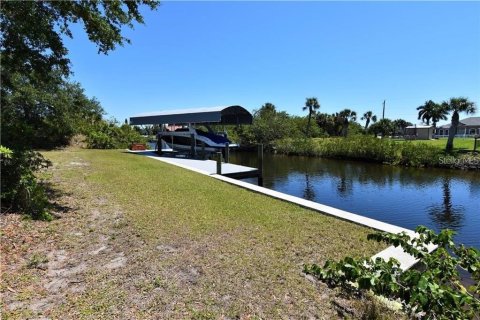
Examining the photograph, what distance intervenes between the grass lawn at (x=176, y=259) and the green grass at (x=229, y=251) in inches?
0.6

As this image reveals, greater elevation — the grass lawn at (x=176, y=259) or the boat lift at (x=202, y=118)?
the boat lift at (x=202, y=118)

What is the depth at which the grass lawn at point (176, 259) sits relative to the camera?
130 inches

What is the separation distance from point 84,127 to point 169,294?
30595 millimetres

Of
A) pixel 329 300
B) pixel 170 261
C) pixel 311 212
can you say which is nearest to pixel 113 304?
pixel 170 261

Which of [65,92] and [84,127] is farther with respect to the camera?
[84,127]

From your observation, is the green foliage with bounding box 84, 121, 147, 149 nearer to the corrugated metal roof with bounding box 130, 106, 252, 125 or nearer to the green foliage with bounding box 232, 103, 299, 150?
the corrugated metal roof with bounding box 130, 106, 252, 125

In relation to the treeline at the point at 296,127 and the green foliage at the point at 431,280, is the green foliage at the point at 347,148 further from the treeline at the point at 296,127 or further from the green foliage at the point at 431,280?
the green foliage at the point at 431,280

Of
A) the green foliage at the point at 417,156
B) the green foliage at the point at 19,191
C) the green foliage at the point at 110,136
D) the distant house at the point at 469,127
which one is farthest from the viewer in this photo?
the distant house at the point at 469,127

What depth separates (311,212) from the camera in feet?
24.9

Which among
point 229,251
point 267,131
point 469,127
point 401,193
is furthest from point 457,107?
point 469,127

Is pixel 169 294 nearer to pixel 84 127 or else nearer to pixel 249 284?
pixel 249 284

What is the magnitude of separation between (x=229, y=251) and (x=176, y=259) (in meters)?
0.83

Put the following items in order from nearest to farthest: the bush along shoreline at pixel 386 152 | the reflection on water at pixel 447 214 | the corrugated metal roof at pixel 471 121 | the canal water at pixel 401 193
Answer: the reflection on water at pixel 447 214 < the canal water at pixel 401 193 < the bush along shoreline at pixel 386 152 < the corrugated metal roof at pixel 471 121

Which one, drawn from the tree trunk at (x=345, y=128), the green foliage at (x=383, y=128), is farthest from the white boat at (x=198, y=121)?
the green foliage at (x=383, y=128)
